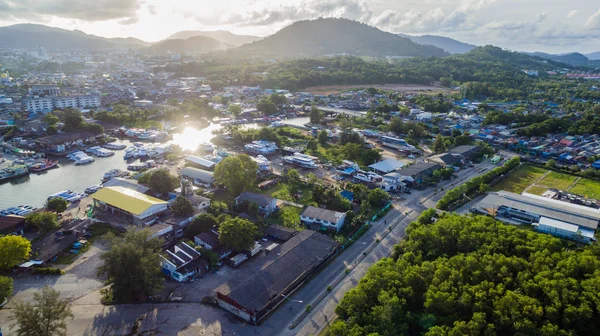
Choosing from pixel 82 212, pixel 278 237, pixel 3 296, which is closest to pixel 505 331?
pixel 278 237

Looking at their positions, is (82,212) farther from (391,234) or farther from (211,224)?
(391,234)

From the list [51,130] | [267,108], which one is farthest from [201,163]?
[267,108]

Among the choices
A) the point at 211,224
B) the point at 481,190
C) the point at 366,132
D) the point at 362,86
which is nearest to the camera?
the point at 211,224

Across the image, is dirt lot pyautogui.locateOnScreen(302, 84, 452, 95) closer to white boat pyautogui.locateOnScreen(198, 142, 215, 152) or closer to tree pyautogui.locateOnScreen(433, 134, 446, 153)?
tree pyautogui.locateOnScreen(433, 134, 446, 153)

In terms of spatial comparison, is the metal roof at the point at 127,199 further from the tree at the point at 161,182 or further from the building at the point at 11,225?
the building at the point at 11,225

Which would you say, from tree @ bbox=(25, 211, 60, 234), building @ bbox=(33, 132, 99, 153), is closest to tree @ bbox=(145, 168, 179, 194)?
tree @ bbox=(25, 211, 60, 234)
